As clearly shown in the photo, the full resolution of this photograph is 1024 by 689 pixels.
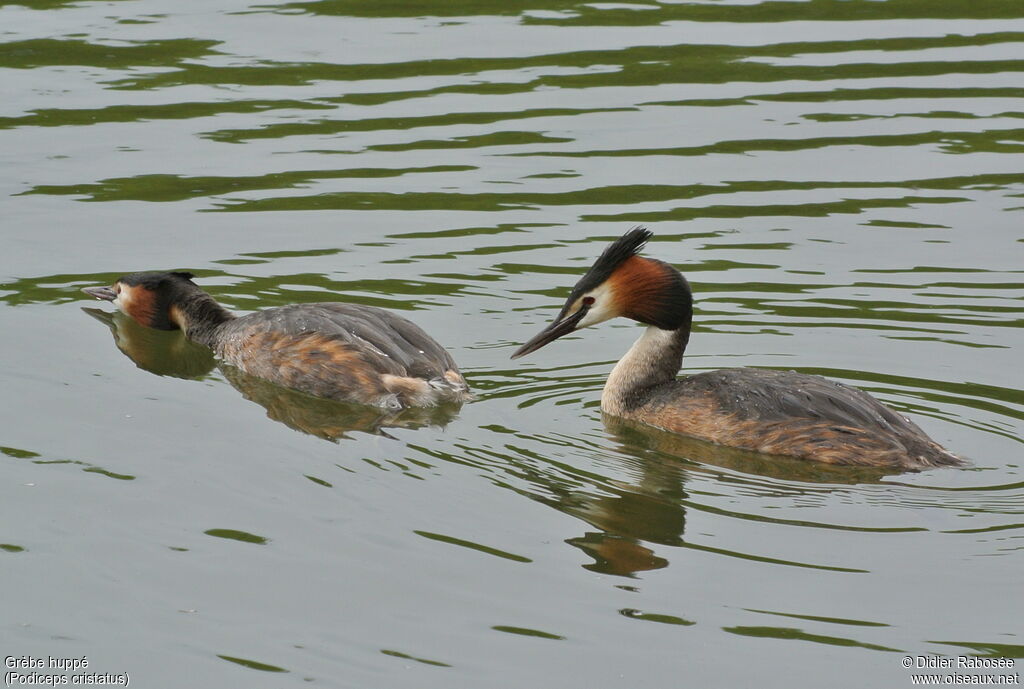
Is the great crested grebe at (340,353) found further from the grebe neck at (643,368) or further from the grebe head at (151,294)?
the grebe neck at (643,368)

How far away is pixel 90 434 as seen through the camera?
815cm

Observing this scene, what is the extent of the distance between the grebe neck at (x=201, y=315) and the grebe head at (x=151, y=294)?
2 centimetres

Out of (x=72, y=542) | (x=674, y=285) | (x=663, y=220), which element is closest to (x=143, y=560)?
(x=72, y=542)

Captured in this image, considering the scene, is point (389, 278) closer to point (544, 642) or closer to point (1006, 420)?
point (1006, 420)

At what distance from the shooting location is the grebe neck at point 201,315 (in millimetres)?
→ 9875

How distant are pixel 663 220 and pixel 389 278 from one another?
6.47ft

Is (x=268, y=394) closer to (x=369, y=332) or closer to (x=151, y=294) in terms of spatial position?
(x=369, y=332)

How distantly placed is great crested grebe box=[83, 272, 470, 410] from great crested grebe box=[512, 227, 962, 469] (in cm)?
58

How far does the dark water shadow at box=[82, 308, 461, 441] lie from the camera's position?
8.46 m

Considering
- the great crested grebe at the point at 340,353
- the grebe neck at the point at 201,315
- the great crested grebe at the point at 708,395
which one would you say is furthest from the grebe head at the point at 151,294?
the great crested grebe at the point at 708,395

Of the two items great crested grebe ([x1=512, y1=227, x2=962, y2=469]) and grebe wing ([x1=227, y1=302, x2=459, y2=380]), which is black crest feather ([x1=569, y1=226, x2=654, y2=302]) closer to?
great crested grebe ([x1=512, y1=227, x2=962, y2=469])

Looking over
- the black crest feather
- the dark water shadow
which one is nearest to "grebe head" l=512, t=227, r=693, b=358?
the black crest feather

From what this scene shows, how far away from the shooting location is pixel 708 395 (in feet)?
27.8

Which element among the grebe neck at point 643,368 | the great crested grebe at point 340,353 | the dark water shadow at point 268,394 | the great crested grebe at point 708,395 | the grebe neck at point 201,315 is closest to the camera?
the great crested grebe at point 708,395
